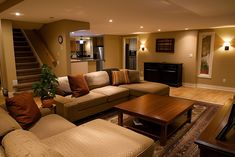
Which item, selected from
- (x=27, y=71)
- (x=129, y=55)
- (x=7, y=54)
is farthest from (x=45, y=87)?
(x=129, y=55)

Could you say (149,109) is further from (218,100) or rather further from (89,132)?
(218,100)

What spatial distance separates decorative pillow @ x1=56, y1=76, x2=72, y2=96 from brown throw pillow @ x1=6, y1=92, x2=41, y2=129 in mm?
1338

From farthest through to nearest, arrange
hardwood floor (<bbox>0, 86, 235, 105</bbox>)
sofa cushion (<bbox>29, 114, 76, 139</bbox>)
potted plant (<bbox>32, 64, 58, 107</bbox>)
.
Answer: hardwood floor (<bbox>0, 86, 235, 105</bbox>)
potted plant (<bbox>32, 64, 58, 107</bbox>)
sofa cushion (<bbox>29, 114, 76, 139</bbox>)

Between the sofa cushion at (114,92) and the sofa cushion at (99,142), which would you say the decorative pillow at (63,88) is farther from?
the sofa cushion at (99,142)

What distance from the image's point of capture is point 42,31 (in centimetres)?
577

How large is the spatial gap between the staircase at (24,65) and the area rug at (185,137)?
3007 millimetres

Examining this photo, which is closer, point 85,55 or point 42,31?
point 42,31

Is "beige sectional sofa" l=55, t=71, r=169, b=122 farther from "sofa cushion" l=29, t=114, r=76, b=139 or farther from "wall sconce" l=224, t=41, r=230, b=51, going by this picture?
"wall sconce" l=224, t=41, r=230, b=51

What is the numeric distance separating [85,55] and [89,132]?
32.0ft

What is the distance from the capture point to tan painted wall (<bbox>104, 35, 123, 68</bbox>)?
28.1 feet

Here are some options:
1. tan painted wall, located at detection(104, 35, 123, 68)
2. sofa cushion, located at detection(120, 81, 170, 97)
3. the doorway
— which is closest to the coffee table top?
sofa cushion, located at detection(120, 81, 170, 97)

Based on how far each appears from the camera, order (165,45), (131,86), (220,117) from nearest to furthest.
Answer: (220,117), (131,86), (165,45)

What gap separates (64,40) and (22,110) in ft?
9.74

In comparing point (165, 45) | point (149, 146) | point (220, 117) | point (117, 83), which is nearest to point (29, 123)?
point (149, 146)
